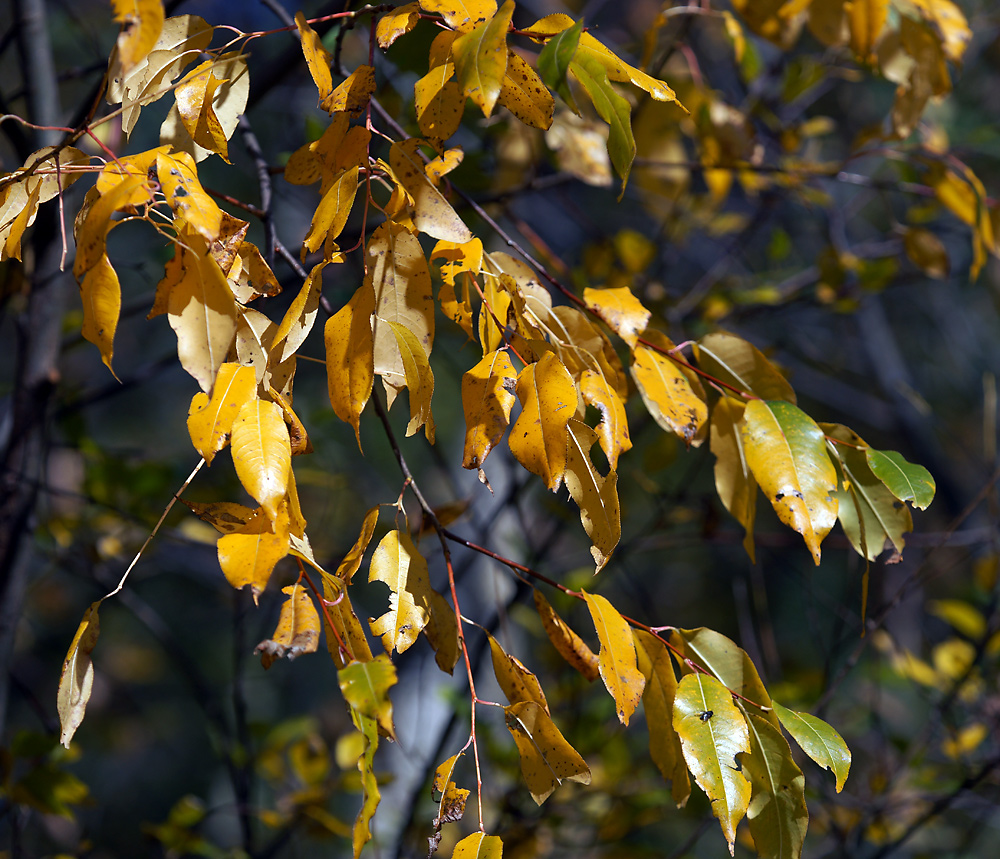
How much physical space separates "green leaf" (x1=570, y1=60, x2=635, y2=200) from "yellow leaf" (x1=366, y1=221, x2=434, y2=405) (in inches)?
6.2

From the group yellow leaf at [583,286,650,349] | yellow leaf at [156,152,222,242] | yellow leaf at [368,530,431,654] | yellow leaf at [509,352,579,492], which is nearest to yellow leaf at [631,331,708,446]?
yellow leaf at [583,286,650,349]

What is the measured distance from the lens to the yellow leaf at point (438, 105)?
50 cm

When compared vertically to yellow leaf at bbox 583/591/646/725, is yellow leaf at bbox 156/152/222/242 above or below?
above

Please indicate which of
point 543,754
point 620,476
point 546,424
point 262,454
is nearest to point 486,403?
point 546,424

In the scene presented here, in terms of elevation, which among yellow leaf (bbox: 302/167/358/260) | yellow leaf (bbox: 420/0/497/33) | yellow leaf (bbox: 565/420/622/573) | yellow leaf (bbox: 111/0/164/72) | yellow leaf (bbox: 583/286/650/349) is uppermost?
yellow leaf (bbox: 420/0/497/33)

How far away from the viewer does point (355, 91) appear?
508 mm

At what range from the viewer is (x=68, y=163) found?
1.63ft

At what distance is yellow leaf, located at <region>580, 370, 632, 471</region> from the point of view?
0.52m

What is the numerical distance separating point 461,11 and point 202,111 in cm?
20

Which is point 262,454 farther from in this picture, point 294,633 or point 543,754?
point 543,754

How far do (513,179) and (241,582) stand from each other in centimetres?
111

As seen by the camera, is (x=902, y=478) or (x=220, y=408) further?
(x=902, y=478)

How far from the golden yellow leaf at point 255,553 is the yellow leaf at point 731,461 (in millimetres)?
373

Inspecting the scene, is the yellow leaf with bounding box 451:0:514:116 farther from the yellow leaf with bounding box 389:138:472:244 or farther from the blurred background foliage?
the blurred background foliage
